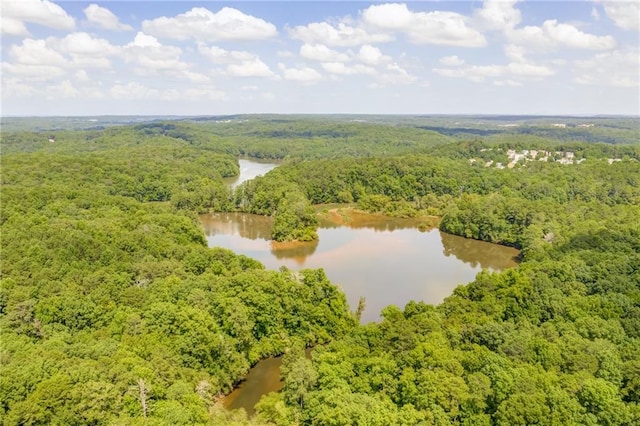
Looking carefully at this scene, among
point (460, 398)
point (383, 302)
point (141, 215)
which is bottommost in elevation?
point (383, 302)

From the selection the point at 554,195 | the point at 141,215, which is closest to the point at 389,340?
the point at 141,215

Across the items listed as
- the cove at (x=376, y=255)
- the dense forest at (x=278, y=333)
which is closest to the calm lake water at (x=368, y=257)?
the cove at (x=376, y=255)

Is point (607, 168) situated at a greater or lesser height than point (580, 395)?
greater

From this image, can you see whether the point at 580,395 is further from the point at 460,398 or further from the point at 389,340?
the point at 389,340

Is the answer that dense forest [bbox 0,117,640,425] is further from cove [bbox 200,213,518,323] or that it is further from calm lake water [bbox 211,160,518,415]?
cove [bbox 200,213,518,323]

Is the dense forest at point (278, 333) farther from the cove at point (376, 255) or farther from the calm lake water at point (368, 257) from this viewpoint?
the cove at point (376, 255)

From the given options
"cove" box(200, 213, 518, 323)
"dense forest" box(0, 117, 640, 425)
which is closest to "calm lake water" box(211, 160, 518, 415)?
"cove" box(200, 213, 518, 323)

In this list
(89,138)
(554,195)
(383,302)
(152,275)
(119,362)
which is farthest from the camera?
(89,138)

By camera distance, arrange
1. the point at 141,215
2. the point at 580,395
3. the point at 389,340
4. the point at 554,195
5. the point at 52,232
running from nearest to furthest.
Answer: the point at 580,395 < the point at 389,340 < the point at 52,232 < the point at 141,215 < the point at 554,195
